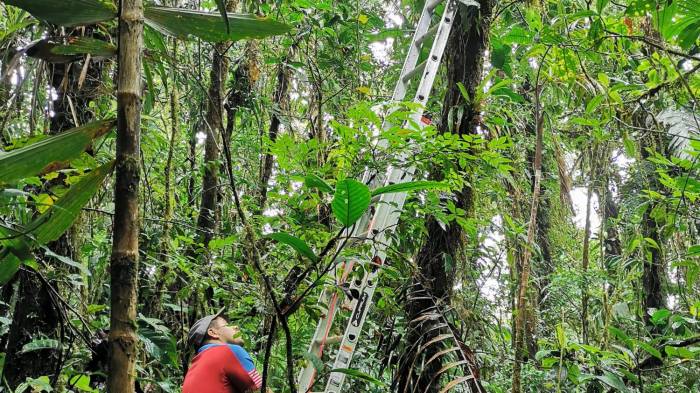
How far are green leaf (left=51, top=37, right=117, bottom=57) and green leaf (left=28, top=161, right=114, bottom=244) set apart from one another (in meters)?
0.23

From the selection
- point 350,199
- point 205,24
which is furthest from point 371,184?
point 205,24

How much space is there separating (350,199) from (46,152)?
0.60 meters

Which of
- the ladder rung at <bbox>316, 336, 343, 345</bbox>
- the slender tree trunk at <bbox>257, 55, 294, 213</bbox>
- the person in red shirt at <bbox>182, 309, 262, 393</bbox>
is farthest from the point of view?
the slender tree trunk at <bbox>257, 55, 294, 213</bbox>

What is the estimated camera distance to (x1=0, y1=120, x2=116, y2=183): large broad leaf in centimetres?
83

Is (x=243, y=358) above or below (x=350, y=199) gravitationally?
below

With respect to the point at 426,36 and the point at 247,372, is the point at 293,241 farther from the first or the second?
the point at 426,36

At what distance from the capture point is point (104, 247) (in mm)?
2938

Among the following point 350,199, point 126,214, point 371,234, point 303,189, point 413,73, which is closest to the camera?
point 126,214

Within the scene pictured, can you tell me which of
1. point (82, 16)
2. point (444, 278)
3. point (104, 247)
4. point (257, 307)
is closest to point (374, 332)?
point (444, 278)

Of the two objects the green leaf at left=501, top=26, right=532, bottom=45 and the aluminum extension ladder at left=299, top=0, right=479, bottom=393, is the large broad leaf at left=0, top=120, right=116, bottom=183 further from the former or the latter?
the green leaf at left=501, top=26, right=532, bottom=45

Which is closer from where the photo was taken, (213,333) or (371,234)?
(371,234)

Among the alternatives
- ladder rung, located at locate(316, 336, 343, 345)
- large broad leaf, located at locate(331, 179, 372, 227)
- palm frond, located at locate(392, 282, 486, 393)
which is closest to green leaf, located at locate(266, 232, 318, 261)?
large broad leaf, located at locate(331, 179, 372, 227)

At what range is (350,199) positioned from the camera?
122 cm

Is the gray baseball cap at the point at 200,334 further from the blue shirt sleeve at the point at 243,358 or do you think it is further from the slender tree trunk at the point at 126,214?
the slender tree trunk at the point at 126,214
